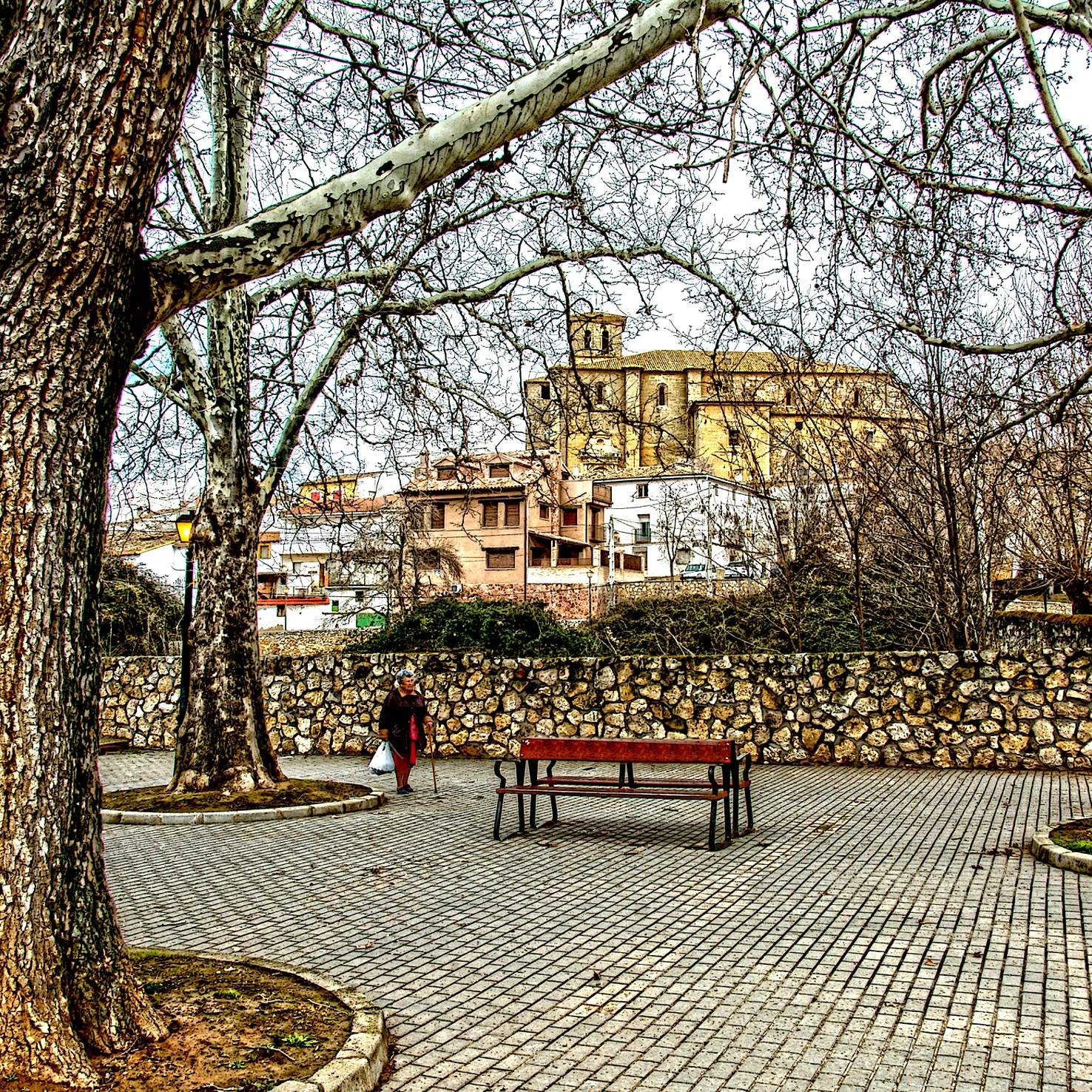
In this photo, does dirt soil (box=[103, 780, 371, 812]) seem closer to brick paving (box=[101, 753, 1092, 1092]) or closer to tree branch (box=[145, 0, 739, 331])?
brick paving (box=[101, 753, 1092, 1092])

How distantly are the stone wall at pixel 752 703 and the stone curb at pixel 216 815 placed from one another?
6332mm

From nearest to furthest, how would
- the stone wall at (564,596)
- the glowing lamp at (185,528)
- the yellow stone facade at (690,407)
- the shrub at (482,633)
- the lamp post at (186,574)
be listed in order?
the yellow stone facade at (690,407), the lamp post at (186,574), the glowing lamp at (185,528), the shrub at (482,633), the stone wall at (564,596)

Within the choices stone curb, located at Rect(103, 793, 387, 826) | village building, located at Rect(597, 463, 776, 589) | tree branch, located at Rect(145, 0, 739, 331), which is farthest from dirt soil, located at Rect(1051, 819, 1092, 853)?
stone curb, located at Rect(103, 793, 387, 826)

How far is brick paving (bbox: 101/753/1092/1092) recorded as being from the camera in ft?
14.6

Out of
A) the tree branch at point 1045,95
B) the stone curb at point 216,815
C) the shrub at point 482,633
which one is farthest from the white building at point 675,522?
the tree branch at point 1045,95

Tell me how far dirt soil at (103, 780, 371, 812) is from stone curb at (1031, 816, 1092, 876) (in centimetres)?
778

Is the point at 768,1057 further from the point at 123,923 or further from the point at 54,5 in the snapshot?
the point at 54,5

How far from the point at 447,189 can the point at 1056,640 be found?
17170 mm

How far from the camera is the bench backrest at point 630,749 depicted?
32.0 ft

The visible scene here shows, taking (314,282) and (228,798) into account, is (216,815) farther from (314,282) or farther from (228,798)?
(314,282)

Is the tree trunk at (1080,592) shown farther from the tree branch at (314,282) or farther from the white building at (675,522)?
the tree branch at (314,282)

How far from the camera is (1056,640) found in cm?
2238

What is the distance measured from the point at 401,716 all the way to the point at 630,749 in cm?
504

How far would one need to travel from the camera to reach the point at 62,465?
4.15 meters
